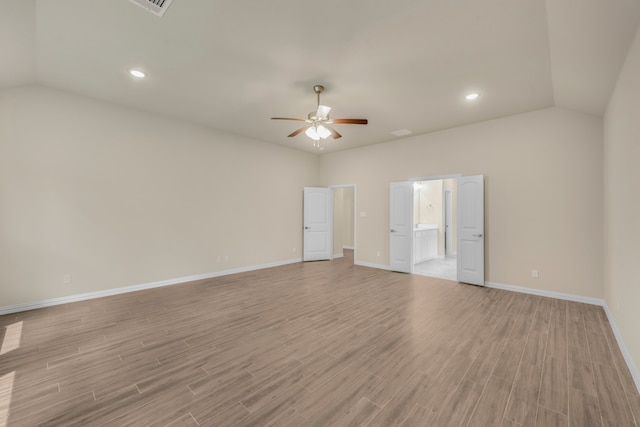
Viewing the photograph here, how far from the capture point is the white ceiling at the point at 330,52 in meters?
2.27

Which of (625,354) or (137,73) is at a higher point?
(137,73)

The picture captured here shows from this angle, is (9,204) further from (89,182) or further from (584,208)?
(584,208)

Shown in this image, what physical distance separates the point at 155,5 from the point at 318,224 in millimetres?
5937

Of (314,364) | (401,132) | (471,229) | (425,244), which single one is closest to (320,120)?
(401,132)

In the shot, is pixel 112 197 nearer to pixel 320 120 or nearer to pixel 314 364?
pixel 320 120

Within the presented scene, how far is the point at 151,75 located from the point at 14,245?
307 centimetres

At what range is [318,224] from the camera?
758 cm

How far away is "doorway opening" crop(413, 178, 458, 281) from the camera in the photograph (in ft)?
23.9

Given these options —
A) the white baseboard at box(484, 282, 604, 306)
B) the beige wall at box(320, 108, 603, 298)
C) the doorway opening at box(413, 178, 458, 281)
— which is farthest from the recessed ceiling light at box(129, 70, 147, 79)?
the white baseboard at box(484, 282, 604, 306)

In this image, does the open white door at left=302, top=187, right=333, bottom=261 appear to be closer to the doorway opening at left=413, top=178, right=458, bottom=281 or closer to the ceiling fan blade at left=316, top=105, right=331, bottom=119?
the doorway opening at left=413, top=178, right=458, bottom=281

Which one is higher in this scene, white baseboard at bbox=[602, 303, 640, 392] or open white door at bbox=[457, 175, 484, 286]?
open white door at bbox=[457, 175, 484, 286]

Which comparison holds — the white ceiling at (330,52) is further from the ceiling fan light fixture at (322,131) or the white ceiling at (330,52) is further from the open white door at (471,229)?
the open white door at (471,229)

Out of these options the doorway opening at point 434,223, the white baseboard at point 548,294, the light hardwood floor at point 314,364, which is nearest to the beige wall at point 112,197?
the light hardwood floor at point 314,364

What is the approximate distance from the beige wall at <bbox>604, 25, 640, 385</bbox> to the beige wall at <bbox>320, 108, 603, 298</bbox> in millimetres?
528
